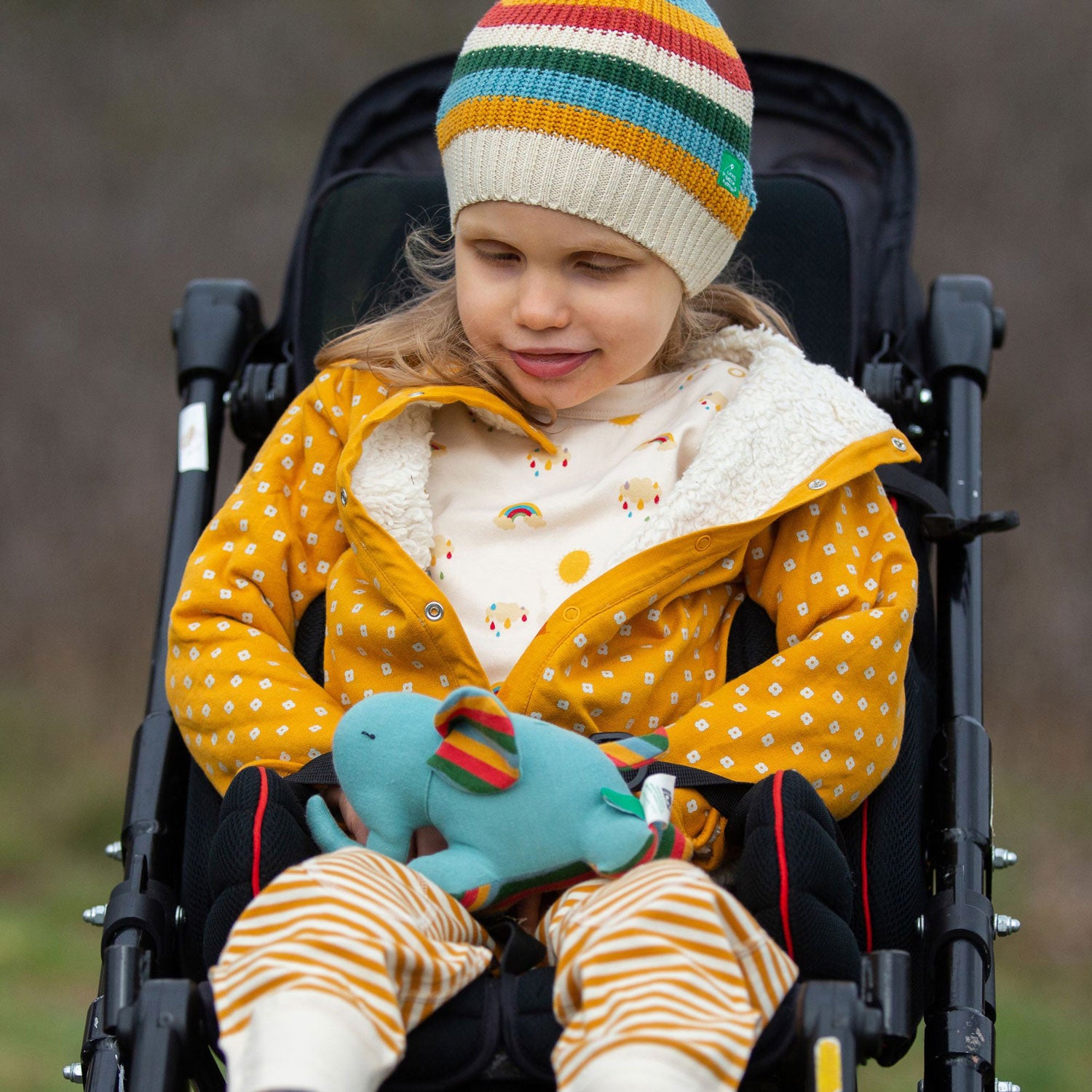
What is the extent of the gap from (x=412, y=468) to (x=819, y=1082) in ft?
2.19

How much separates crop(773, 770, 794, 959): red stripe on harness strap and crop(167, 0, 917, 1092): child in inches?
5.0

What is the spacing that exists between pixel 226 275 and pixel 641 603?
8.86 ft

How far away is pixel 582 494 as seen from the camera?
4.78 feet

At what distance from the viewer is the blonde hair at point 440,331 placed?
150 cm

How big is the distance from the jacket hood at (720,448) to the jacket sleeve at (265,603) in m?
0.09

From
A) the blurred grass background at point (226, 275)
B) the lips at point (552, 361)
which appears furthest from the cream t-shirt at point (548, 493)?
the blurred grass background at point (226, 275)

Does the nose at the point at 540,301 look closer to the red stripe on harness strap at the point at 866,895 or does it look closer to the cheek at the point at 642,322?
the cheek at the point at 642,322

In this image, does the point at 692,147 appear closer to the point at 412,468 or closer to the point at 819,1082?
the point at 412,468

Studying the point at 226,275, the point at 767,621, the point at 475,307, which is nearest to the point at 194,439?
the point at 475,307

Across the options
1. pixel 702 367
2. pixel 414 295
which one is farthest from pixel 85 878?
pixel 702 367

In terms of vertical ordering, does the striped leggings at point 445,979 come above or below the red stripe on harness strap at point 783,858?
below

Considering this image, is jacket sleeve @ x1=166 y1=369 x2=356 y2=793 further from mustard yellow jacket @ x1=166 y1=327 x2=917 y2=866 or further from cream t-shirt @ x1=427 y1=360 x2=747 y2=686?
cream t-shirt @ x1=427 y1=360 x2=747 y2=686

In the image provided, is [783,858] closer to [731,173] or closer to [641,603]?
[641,603]

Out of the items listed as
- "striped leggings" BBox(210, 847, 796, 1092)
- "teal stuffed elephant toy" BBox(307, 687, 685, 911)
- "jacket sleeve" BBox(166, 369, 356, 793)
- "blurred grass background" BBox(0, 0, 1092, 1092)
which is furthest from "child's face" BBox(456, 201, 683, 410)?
"blurred grass background" BBox(0, 0, 1092, 1092)
